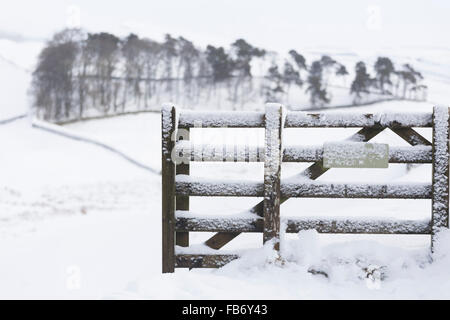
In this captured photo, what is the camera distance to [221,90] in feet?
188

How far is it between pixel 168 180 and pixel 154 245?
456 centimetres

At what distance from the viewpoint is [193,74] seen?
186ft

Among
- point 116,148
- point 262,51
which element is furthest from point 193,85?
point 116,148

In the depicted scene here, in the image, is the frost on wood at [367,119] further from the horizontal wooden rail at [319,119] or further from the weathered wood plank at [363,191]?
the weathered wood plank at [363,191]

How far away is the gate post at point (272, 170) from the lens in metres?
5.20

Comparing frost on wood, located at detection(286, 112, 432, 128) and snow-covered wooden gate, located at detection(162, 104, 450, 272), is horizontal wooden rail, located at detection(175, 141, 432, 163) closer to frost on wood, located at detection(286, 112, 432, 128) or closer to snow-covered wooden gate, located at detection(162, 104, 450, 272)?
snow-covered wooden gate, located at detection(162, 104, 450, 272)

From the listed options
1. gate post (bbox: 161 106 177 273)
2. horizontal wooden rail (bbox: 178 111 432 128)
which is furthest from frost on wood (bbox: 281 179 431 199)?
gate post (bbox: 161 106 177 273)

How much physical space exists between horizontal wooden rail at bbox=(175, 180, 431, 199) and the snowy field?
0.31 meters

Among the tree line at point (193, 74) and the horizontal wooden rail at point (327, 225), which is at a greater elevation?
the tree line at point (193, 74)

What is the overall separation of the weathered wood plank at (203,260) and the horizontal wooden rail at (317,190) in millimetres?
635

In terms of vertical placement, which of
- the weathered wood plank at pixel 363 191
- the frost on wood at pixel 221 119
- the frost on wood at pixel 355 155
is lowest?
the weathered wood plank at pixel 363 191

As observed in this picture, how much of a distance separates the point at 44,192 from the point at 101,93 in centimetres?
3245

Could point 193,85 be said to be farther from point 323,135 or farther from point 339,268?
point 339,268

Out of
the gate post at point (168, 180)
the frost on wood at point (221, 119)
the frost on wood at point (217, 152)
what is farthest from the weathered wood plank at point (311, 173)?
the frost on wood at point (221, 119)
